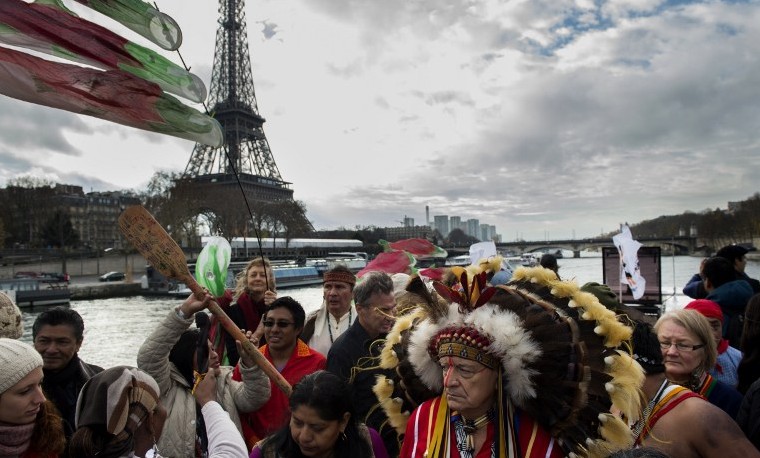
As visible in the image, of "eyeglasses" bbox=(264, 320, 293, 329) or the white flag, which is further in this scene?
the white flag

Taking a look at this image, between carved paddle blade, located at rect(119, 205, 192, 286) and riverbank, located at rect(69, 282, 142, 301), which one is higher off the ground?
carved paddle blade, located at rect(119, 205, 192, 286)

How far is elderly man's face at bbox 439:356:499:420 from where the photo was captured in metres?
1.94

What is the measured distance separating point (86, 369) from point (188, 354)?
64 centimetres

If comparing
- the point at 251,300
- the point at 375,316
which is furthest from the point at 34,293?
the point at 375,316

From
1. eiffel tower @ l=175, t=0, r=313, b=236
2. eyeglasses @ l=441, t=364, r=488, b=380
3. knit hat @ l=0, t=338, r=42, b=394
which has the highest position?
eiffel tower @ l=175, t=0, r=313, b=236

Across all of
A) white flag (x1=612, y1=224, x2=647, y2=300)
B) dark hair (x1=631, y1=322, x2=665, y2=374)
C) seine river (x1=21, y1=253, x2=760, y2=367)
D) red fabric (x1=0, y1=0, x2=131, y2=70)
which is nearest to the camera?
red fabric (x1=0, y1=0, x2=131, y2=70)

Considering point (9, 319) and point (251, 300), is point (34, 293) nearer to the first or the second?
point (251, 300)

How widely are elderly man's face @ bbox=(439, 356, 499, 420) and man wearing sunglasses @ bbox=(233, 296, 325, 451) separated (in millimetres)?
1612

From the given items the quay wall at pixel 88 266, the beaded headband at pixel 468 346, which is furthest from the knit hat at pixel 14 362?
the quay wall at pixel 88 266

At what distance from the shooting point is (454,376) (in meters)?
1.97

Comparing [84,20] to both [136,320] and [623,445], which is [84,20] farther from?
[136,320]

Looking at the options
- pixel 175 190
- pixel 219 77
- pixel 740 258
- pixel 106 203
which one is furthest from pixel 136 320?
pixel 106 203

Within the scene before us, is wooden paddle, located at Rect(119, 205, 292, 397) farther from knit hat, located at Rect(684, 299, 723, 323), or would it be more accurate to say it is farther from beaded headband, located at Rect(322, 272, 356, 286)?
knit hat, located at Rect(684, 299, 723, 323)

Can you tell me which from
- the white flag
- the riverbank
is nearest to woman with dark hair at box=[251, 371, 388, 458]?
the white flag
